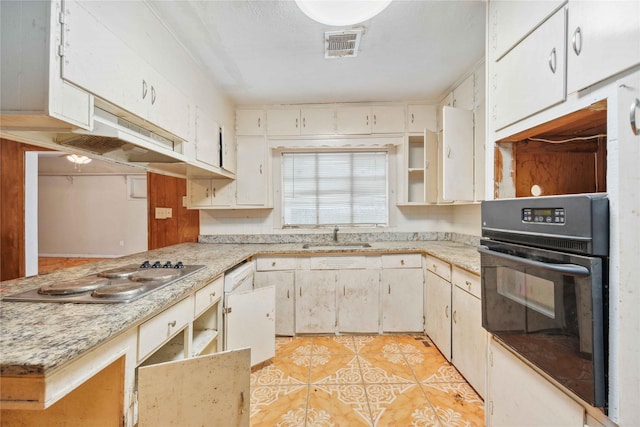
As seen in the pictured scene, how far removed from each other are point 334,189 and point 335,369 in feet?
6.32

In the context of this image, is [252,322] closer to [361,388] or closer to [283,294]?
[283,294]

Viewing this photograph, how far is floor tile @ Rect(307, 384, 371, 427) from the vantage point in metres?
1.59

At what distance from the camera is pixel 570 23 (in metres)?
0.95

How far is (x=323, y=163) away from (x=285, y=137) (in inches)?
21.7

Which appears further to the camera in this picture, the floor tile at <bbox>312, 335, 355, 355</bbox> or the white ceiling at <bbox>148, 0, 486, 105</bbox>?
the floor tile at <bbox>312, 335, 355, 355</bbox>

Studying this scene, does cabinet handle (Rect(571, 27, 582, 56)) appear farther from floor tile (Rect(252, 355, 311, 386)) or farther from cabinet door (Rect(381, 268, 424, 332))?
floor tile (Rect(252, 355, 311, 386))

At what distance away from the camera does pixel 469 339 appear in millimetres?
1858

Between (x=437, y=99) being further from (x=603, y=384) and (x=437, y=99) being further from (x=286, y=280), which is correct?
(x=603, y=384)

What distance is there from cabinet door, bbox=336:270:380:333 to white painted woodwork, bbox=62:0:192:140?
1.98 metres

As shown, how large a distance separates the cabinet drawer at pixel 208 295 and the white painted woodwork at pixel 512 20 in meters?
2.07

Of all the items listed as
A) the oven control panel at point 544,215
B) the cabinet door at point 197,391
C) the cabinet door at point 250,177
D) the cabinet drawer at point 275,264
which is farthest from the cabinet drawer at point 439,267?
the cabinet door at point 250,177

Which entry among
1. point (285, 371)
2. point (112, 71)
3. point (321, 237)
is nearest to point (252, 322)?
point (285, 371)

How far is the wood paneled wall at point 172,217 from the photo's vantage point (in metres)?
3.20

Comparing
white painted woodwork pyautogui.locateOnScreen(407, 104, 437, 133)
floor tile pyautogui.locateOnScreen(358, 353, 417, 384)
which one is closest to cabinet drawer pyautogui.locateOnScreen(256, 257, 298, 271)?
floor tile pyautogui.locateOnScreen(358, 353, 417, 384)
